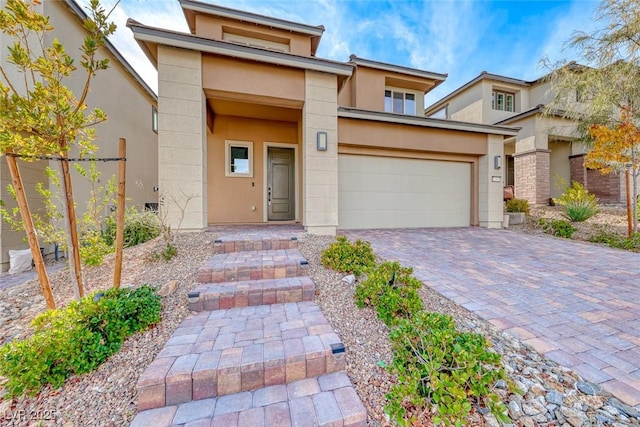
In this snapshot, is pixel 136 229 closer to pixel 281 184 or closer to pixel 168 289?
pixel 168 289

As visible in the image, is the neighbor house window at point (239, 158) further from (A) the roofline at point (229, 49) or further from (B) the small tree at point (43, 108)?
(B) the small tree at point (43, 108)

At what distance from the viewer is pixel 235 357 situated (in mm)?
1845

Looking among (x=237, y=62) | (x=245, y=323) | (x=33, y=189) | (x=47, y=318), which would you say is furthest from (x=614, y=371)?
(x=33, y=189)

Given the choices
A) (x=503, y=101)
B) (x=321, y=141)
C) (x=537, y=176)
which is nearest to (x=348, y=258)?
(x=321, y=141)

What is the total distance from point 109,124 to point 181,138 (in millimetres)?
3880

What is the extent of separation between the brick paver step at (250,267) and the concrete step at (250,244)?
0.34 metres

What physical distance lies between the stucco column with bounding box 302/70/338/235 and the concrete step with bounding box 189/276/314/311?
106 inches

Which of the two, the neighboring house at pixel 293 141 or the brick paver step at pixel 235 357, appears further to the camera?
the neighboring house at pixel 293 141

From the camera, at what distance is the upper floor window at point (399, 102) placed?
968 cm

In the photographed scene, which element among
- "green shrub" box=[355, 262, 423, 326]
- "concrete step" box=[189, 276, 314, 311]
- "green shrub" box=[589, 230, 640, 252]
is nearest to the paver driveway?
"green shrub" box=[589, 230, 640, 252]

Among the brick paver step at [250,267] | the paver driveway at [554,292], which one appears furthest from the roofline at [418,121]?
the brick paver step at [250,267]

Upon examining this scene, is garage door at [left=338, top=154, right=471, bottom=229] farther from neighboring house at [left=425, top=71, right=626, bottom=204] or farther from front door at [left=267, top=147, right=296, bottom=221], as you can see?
neighboring house at [left=425, top=71, right=626, bottom=204]

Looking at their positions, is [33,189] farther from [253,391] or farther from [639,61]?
[639,61]

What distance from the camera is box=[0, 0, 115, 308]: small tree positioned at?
1943 millimetres
